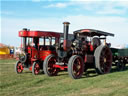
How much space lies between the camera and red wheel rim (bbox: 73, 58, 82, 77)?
8.78m

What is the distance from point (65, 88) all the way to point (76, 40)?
11.0 feet

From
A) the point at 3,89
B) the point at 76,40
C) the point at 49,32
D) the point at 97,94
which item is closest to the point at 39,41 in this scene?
the point at 49,32

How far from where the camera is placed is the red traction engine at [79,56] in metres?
8.90

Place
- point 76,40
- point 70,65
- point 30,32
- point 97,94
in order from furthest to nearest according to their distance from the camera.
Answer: point 30,32
point 76,40
point 70,65
point 97,94

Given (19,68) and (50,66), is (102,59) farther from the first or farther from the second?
(19,68)

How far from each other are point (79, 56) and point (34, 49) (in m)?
2.72

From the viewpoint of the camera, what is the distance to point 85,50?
9.98m

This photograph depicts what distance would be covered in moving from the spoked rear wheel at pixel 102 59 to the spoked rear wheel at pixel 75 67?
115cm

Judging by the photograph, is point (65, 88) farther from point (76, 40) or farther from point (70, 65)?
point (76, 40)

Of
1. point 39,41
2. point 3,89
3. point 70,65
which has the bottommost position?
point 3,89

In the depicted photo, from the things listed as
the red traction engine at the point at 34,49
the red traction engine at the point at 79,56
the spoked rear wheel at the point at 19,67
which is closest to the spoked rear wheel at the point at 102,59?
the red traction engine at the point at 79,56

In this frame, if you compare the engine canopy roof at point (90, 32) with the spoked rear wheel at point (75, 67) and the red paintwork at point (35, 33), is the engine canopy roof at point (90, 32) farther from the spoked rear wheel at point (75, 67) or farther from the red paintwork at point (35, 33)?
the spoked rear wheel at point (75, 67)

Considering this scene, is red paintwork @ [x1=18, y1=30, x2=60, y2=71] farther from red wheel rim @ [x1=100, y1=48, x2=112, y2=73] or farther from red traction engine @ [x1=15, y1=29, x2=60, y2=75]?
red wheel rim @ [x1=100, y1=48, x2=112, y2=73]

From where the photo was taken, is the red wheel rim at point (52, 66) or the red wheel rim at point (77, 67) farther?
the red wheel rim at point (52, 66)
